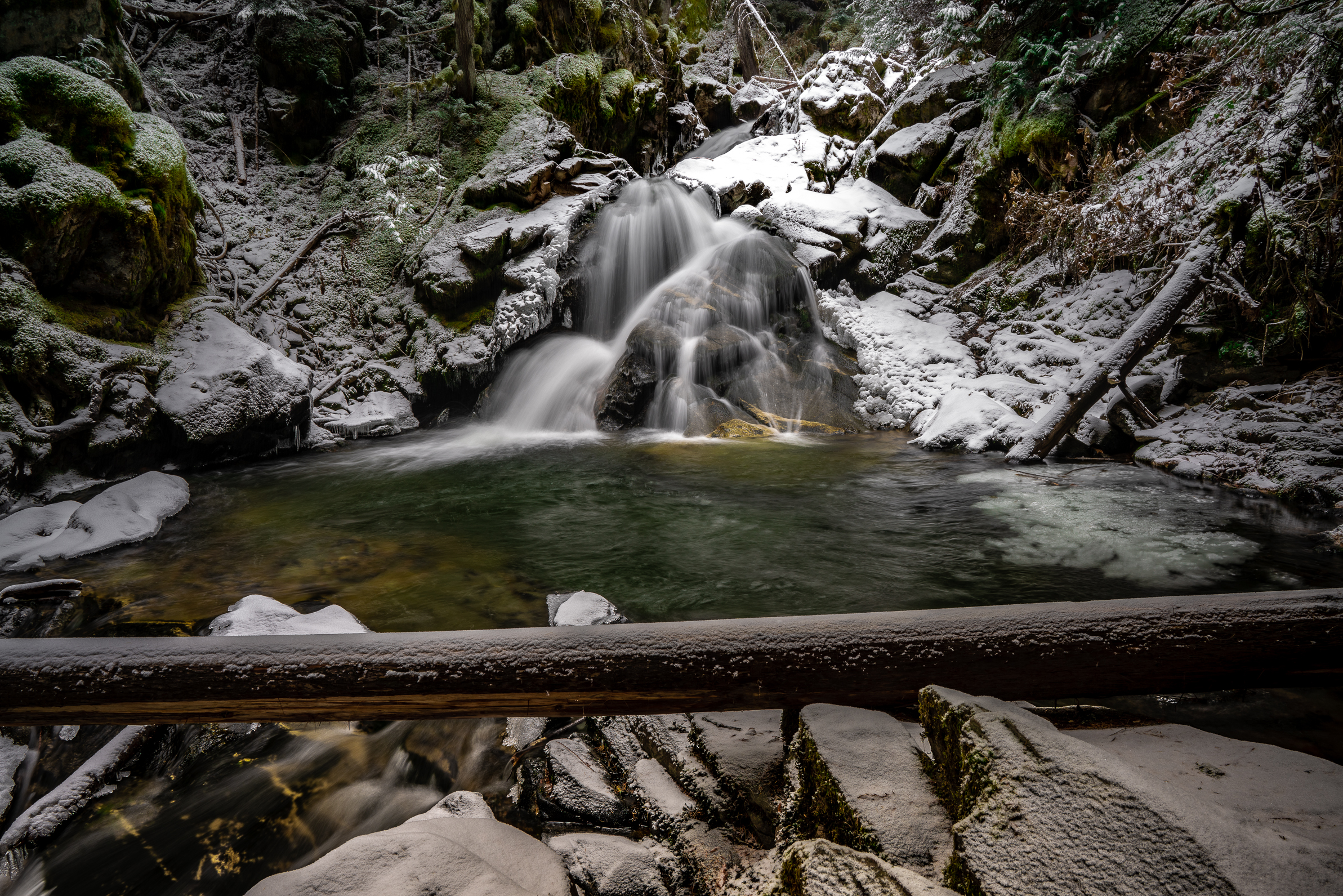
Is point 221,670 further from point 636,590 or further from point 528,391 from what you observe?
point 528,391

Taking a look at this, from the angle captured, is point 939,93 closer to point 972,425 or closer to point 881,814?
point 972,425

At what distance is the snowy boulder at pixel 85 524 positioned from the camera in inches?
185

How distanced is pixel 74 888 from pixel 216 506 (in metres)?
5.34

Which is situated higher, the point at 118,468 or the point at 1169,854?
the point at 1169,854

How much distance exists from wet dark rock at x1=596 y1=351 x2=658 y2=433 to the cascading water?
2 centimetres

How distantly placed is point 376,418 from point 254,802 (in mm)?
8602

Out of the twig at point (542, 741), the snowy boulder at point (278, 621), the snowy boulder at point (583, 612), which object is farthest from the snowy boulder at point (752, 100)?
the twig at point (542, 741)

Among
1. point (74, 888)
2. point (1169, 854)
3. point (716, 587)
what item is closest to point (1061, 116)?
point (716, 587)

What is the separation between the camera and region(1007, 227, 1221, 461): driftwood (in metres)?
5.83

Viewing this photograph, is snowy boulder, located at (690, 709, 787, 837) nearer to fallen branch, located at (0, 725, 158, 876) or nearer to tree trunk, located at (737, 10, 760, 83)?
fallen branch, located at (0, 725, 158, 876)

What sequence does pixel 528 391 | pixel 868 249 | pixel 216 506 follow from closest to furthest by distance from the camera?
1. pixel 216 506
2. pixel 528 391
3. pixel 868 249

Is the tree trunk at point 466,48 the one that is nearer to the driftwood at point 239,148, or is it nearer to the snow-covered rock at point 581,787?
the driftwood at point 239,148

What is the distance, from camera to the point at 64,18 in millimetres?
7762

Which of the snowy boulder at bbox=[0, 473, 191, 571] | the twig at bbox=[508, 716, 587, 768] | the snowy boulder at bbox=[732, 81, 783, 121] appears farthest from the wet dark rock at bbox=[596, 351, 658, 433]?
the snowy boulder at bbox=[732, 81, 783, 121]
